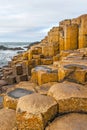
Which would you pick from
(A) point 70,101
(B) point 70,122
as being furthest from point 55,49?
(B) point 70,122

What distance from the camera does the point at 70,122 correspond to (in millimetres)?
2775

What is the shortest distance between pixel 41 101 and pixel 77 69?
191cm

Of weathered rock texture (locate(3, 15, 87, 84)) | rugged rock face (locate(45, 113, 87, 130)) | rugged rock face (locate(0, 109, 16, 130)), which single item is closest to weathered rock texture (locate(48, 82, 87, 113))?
rugged rock face (locate(45, 113, 87, 130))

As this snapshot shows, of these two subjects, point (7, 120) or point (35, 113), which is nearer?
point (35, 113)

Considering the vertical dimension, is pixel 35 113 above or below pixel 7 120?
above

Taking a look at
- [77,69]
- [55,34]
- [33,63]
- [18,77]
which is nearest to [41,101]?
[77,69]

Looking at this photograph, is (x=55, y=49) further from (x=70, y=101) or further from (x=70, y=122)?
(x=70, y=122)

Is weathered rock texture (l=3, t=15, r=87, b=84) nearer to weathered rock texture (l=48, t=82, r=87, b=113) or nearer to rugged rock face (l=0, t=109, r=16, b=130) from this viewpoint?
rugged rock face (l=0, t=109, r=16, b=130)

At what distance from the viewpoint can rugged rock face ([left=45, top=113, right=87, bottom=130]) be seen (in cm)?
265

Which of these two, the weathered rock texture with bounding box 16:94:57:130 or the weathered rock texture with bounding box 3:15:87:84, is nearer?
the weathered rock texture with bounding box 16:94:57:130

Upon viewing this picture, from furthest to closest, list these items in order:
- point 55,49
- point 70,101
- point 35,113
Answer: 1. point 55,49
2. point 70,101
3. point 35,113

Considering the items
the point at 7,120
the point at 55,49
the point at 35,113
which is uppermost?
the point at 55,49

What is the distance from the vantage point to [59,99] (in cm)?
301

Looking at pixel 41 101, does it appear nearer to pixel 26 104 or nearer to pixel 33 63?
pixel 26 104
